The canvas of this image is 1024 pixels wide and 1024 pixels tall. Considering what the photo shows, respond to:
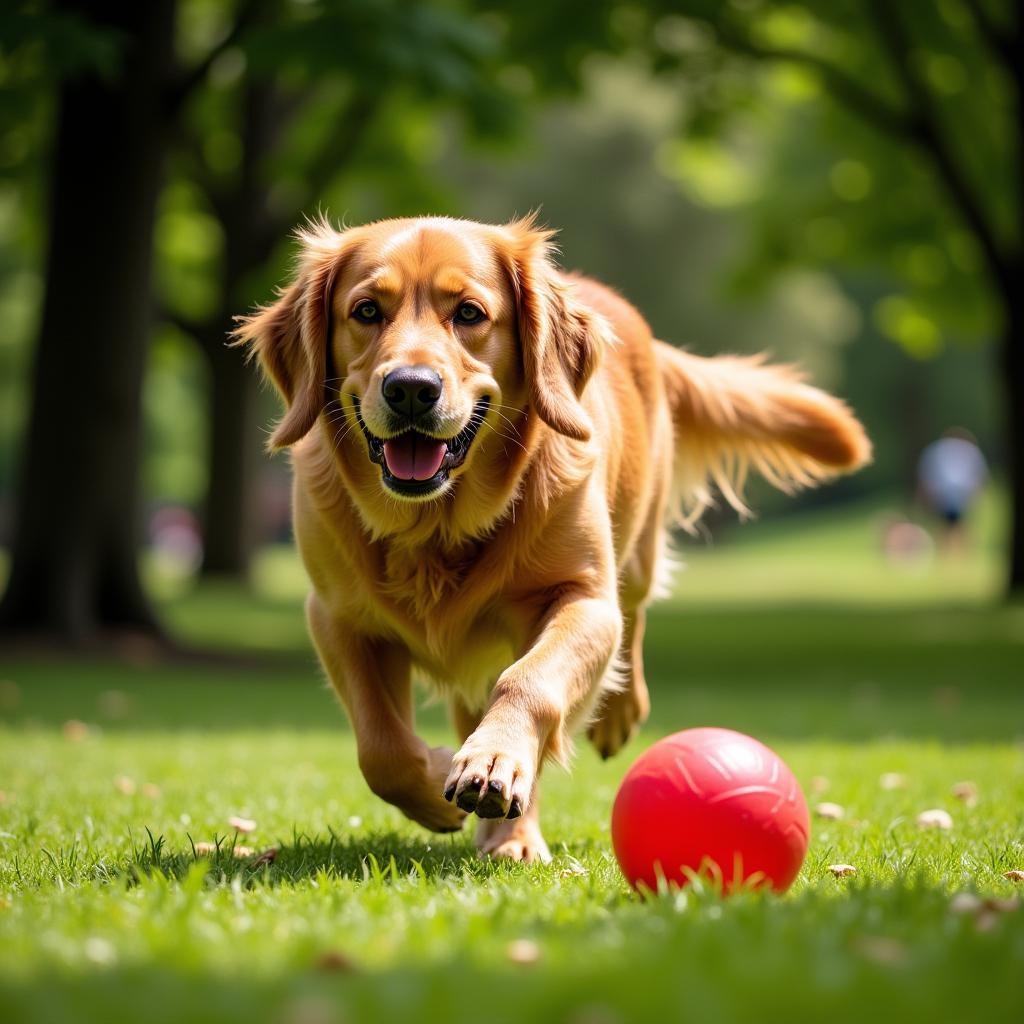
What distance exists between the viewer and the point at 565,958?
8.11ft

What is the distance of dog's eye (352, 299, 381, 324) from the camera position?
4.30 meters

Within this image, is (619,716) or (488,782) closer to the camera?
(488,782)

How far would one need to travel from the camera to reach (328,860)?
157 inches

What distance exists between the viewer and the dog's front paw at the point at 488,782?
341cm

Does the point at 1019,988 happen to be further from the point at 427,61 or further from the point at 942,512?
the point at 942,512

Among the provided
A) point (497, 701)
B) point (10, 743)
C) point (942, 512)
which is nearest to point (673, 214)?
point (942, 512)

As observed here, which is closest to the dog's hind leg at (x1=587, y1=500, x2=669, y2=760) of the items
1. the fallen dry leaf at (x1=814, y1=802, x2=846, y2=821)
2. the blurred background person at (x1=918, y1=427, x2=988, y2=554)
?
the fallen dry leaf at (x1=814, y1=802, x2=846, y2=821)

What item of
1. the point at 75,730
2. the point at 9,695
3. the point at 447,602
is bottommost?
the point at 9,695

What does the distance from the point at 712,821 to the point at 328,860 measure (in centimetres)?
120

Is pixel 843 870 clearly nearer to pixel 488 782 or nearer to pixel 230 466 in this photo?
pixel 488 782

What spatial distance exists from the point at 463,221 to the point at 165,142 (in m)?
8.39

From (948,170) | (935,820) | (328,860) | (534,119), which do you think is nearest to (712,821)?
(328,860)

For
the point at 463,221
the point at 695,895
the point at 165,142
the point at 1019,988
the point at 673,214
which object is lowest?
the point at 695,895

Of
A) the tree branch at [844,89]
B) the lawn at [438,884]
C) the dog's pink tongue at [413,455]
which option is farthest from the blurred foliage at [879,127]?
the dog's pink tongue at [413,455]
